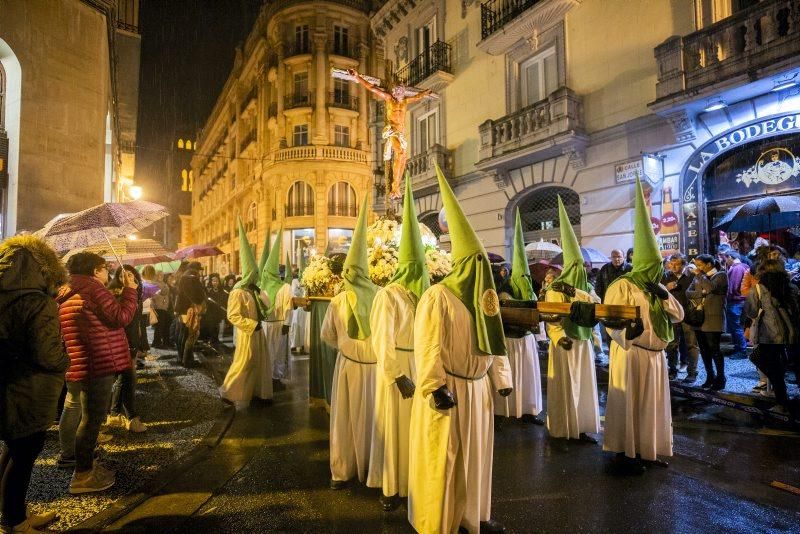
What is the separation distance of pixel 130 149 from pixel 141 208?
1122 inches

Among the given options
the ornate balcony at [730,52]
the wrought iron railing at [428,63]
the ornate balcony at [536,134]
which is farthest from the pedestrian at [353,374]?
the wrought iron railing at [428,63]

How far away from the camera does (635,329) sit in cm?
404

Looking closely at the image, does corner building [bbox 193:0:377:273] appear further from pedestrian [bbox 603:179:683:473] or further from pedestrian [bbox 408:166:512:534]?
pedestrian [bbox 408:166:512:534]

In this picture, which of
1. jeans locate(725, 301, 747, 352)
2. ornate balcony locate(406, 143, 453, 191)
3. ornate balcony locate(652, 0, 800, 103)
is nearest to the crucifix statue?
ornate balcony locate(652, 0, 800, 103)

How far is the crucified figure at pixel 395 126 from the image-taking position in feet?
24.8

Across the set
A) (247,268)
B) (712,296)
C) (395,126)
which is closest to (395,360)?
(247,268)

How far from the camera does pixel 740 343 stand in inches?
344

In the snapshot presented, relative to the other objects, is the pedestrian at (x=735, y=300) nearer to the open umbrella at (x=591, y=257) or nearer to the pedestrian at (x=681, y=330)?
the pedestrian at (x=681, y=330)

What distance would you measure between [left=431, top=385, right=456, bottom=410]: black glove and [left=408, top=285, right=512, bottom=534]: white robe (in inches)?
3.6

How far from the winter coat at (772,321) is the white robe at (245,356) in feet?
22.3

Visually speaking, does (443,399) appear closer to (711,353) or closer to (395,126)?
(395,126)

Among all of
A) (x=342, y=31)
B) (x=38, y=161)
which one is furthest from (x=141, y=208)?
(x=342, y=31)

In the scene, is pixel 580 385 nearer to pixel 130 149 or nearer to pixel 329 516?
pixel 329 516

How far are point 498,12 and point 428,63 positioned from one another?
3720 millimetres
